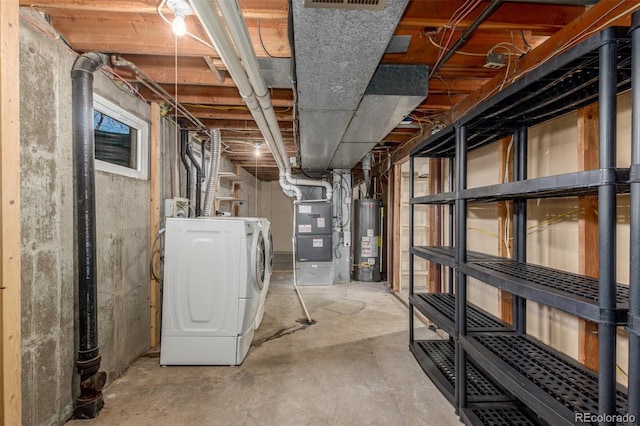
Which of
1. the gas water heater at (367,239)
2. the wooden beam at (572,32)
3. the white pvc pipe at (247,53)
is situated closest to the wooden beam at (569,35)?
the wooden beam at (572,32)

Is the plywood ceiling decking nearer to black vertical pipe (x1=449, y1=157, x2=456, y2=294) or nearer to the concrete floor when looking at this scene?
black vertical pipe (x1=449, y1=157, x2=456, y2=294)

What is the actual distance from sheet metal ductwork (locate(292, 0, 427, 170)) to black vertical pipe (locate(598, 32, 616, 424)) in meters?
0.70

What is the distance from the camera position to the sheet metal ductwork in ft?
3.95

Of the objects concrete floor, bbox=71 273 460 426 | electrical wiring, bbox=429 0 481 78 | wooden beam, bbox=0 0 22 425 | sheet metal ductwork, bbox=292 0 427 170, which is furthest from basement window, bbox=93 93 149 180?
electrical wiring, bbox=429 0 481 78

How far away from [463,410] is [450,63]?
227 centimetres

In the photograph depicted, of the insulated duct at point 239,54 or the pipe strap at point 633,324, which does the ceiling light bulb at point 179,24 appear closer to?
the insulated duct at point 239,54

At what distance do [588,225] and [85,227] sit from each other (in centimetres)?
278

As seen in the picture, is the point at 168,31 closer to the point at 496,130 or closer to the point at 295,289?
the point at 496,130

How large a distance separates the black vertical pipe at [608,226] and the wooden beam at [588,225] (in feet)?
2.28

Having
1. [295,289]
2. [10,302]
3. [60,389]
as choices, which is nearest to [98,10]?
[10,302]

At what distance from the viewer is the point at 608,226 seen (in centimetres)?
95

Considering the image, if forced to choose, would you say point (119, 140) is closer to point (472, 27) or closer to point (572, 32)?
point (472, 27)

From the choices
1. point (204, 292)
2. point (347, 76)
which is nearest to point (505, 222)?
point (347, 76)

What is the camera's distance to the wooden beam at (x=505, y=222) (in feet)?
7.04
